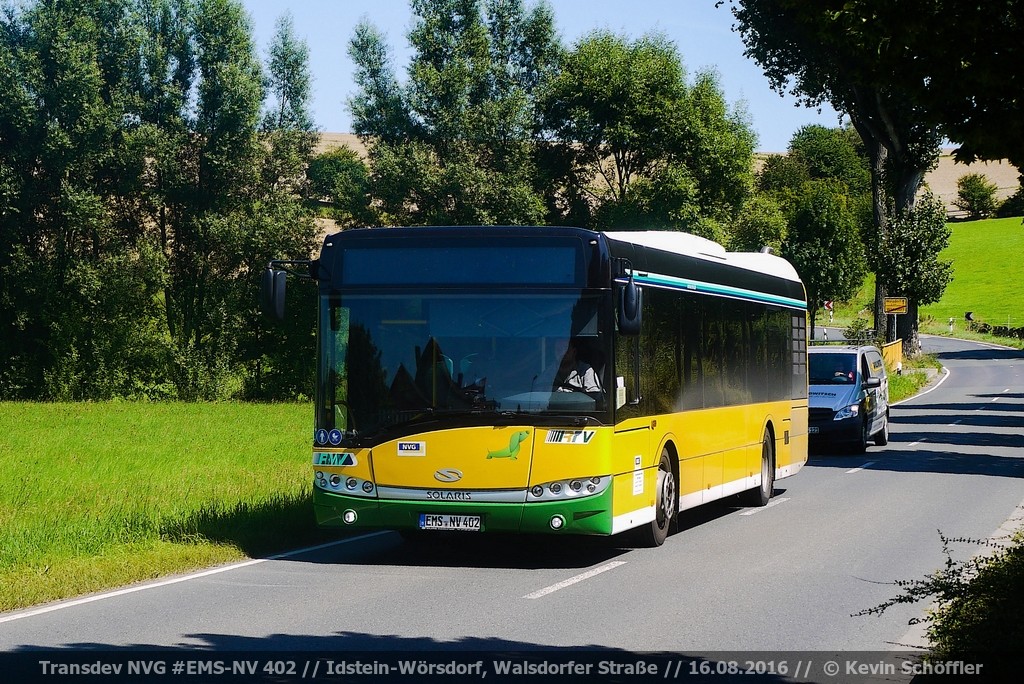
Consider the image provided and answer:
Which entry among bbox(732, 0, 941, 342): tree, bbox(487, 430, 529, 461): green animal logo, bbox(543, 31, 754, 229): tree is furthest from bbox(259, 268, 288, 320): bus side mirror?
bbox(543, 31, 754, 229): tree

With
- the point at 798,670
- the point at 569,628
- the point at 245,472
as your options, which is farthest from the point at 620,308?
the point at 245,472

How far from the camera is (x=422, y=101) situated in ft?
183

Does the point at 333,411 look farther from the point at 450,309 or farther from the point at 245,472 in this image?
the point at 245,472

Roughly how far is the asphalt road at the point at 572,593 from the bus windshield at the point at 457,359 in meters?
1.39

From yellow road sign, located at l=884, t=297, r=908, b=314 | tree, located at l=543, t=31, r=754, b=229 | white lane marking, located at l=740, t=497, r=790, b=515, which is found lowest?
white lane marking, located at l=740, t=497, r=790, b=515

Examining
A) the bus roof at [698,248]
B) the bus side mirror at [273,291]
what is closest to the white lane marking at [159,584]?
the bus side mirror at [273,291]

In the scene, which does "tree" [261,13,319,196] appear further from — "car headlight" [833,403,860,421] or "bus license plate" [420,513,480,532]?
"bus license plate" [420,513,480,532]

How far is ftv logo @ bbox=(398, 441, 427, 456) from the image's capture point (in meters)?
12.2

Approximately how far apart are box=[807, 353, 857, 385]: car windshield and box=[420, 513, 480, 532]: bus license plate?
1638 centimetres

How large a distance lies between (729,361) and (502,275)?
4789mm

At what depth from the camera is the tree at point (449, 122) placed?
178ft

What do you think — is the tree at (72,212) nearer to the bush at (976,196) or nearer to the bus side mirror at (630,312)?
the bus side mirror at (630,312)

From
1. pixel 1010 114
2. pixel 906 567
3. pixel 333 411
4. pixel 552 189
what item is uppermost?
pixel 552 189

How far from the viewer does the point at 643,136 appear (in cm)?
5978
